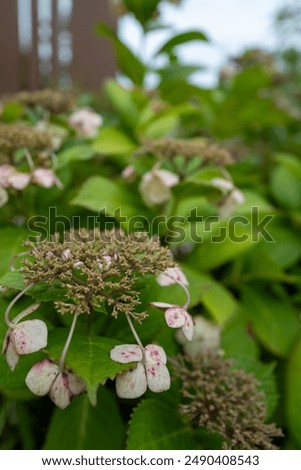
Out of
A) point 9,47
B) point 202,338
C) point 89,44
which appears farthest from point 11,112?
point 89,44

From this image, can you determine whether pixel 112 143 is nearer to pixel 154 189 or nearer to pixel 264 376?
pixel 154 189

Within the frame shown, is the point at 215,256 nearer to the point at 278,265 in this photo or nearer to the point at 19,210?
the point at 278,265

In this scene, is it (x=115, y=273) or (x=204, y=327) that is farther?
(x=204, y=327)

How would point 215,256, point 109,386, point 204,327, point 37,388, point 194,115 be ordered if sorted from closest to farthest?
1. point 37,388
2. point 109,386
3. point 204,327
4. point 215,256
5. point 194,115

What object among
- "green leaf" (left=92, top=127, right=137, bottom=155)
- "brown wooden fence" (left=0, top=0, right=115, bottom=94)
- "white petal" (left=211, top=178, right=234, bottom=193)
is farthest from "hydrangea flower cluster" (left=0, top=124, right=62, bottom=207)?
"brown wooden fence" (left=0, top=0, right=115, bottom=94)
